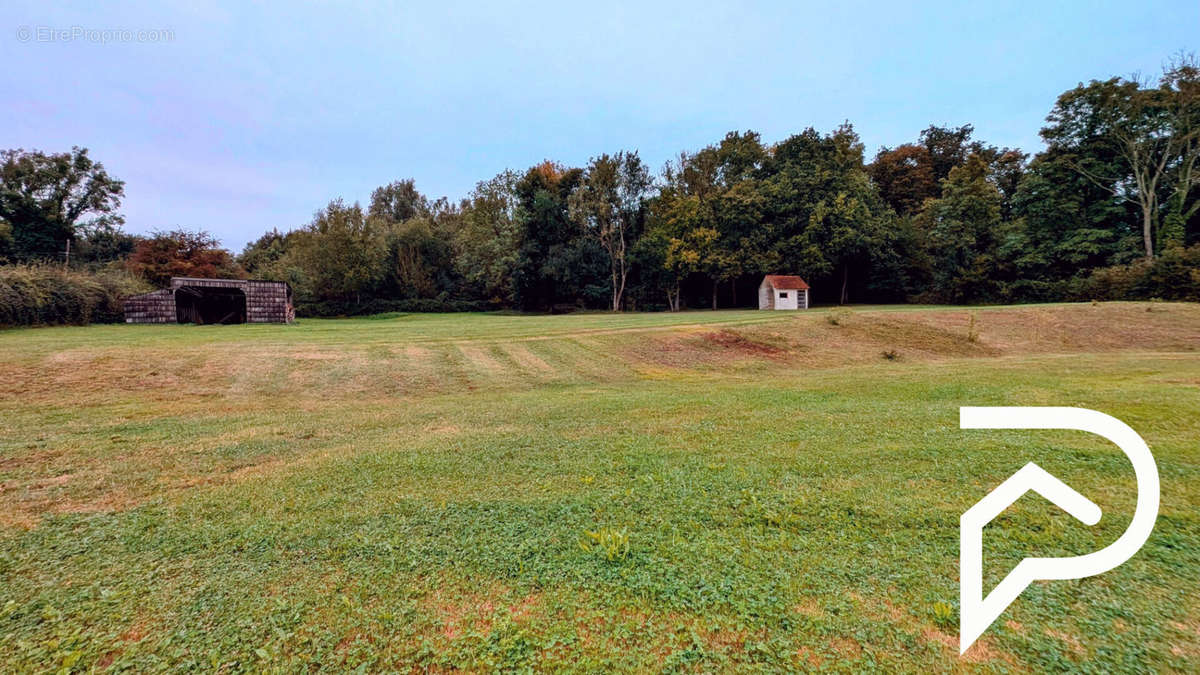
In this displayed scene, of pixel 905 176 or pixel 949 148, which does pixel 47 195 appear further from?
pixel 949 148

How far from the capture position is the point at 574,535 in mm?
3039

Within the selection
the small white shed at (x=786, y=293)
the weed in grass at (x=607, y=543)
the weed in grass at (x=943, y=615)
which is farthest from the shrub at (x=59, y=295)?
the small white shed at (x=786, y=293)

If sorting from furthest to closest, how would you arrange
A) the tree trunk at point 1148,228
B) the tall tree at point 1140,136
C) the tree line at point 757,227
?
1. the tree line at point 757,227
2. the tree trunk at point 1148,228
3. the tall tree at point 1140,136

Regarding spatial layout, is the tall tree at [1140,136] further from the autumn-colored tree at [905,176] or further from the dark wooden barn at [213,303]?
the dark wooden barn at [213,303]

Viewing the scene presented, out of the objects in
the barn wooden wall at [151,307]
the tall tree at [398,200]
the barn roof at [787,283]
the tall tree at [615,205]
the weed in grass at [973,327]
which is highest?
the tall tree at [398,200]

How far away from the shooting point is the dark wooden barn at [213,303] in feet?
81.3

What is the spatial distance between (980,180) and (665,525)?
1763 inches

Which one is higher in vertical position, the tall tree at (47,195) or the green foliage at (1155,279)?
the tall tree at (47,195)

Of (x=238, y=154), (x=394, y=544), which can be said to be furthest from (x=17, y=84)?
(x=394, y=544)

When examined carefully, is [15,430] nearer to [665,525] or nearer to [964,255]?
[665,525]

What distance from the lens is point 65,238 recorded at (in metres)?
38.9

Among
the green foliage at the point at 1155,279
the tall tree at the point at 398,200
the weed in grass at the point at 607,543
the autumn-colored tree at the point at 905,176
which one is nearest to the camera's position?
the weed in grass at the point at 607,543

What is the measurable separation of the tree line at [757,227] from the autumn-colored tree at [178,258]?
129 millimetres

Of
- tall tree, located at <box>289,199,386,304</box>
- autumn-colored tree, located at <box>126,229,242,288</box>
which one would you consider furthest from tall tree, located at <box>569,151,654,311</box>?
autumn-colored tree, located at <box>126,229,242,288</box>
